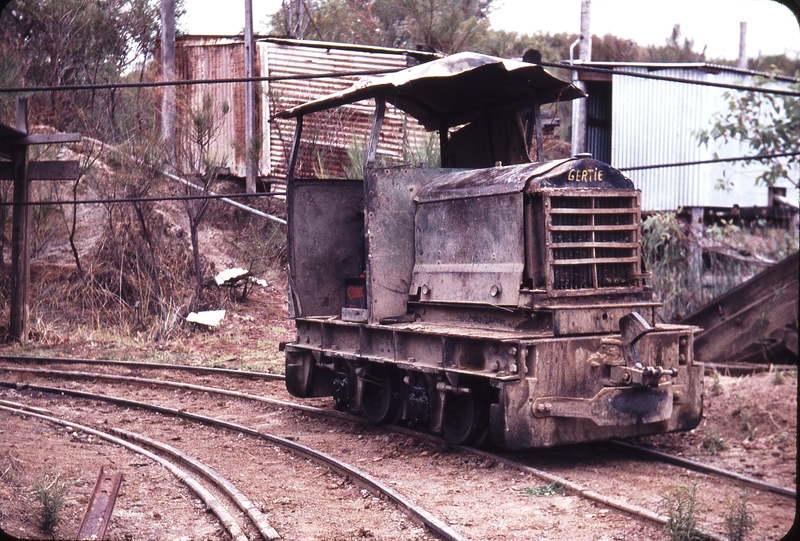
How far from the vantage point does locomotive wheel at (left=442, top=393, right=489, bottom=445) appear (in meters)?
8.33

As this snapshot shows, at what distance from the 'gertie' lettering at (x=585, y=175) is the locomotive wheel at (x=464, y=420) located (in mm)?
2294

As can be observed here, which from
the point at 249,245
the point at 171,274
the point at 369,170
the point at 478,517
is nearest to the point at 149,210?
the point at 171,274

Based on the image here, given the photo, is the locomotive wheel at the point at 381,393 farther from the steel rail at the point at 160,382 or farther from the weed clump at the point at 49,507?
the weed clump at the point at 49,507

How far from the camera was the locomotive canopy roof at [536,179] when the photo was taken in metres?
7.91

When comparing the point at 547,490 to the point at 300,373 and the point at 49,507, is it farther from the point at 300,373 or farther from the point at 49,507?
the point at 300,373

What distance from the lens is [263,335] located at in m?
18.0

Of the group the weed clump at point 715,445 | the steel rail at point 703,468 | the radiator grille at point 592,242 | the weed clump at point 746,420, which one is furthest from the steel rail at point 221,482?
the weed clump at point 746,420

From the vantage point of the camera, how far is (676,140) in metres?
20.6

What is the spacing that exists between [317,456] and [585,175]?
151 inches

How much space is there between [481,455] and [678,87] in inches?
581

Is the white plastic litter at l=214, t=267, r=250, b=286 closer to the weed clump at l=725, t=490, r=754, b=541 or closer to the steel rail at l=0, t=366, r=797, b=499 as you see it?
the steel rail at l=0, t=366, r=797, b=499

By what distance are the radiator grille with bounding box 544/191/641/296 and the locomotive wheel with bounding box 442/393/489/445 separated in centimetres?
146

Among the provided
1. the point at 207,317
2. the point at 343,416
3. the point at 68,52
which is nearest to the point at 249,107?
the point at 68,52

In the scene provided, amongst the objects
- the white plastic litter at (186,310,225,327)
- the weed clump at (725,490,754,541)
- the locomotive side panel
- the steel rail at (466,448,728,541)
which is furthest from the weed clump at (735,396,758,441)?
the white plastic litter at (186,310,225,327)
